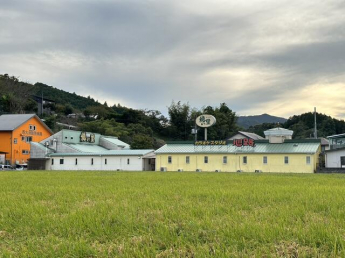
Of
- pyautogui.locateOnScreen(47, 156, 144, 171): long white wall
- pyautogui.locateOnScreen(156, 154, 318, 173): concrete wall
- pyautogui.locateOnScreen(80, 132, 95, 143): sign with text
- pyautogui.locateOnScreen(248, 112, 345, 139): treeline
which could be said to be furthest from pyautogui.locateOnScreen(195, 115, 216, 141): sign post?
pyautogui.locateOnScreen(248, 112, 345, 139): treeline

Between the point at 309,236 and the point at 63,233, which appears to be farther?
the point at 63,233

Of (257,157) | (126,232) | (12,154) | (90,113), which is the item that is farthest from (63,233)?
(90,113)

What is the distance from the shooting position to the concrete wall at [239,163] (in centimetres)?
3812

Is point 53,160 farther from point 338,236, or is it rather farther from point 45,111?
point 338,236

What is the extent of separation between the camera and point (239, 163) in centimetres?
4119

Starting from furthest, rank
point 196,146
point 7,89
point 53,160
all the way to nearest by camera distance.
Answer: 1. point 7,89
2. point 53,160
3. point 196,146

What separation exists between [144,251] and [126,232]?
3.81 ft

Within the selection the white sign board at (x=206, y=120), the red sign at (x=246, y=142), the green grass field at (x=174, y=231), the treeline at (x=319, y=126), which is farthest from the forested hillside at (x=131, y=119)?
the green grass field at (x=174, y=231)

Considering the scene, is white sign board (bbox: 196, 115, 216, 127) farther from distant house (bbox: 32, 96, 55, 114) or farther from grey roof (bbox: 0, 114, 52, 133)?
distant house (bbox: 32, 96, 55, 114)

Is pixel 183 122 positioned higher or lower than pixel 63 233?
higher

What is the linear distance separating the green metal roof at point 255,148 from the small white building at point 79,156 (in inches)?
146

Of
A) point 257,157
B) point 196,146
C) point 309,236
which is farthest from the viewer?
point 196,146

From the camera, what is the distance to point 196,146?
44.2 m

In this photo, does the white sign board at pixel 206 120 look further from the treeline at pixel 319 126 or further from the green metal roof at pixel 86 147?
the treeline at pixel 319 126
